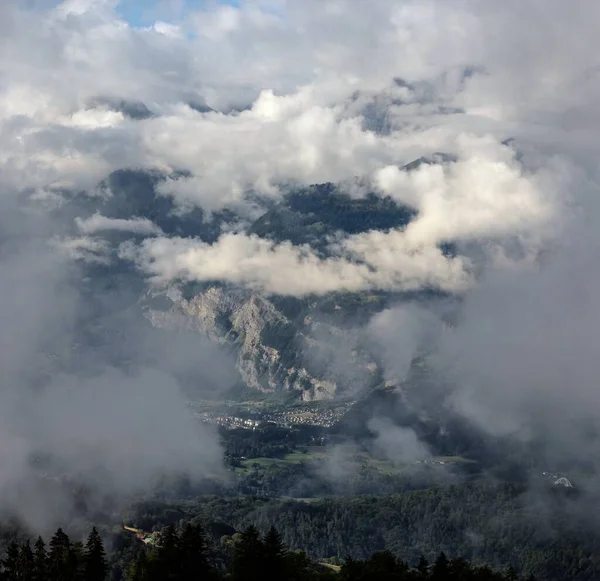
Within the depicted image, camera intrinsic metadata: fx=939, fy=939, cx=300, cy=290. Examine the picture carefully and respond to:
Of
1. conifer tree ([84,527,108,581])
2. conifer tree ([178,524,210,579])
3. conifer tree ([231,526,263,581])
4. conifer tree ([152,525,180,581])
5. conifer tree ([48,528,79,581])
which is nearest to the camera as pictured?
conifer tree ([178,524,210,579])

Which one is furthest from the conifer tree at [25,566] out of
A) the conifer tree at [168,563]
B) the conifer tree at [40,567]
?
the conifer tree at [168,563]

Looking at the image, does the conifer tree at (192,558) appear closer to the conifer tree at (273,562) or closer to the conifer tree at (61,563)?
the conifer tree at (273,562)

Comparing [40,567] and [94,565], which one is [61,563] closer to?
[40,567]

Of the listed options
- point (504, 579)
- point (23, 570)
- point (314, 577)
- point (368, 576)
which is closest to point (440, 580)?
point (368, 576)

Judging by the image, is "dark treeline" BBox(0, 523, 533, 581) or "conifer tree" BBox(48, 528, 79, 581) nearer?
"dark treeline" BBox(0, 523, 533, 581)

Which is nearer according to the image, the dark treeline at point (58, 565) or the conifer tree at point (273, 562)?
the conifer tree at point (273, 562)

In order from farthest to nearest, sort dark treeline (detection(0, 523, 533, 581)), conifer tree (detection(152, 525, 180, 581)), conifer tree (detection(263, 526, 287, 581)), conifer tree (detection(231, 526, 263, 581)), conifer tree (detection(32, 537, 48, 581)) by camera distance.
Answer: conifer tree (detection(32, 537, 48, 581))
conifer tree (detection(263, 526, 287, 581))
conifer tree (detection(231, 526, 263, 581))
dark treeline (detection(0, 523, 533, 581))
conifer tree (detection(152, 525, 180, 581))

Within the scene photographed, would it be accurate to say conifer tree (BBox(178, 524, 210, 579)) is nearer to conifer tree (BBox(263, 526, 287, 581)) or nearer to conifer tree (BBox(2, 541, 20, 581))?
conifer tree (BBox(263, 526, 287, 581))

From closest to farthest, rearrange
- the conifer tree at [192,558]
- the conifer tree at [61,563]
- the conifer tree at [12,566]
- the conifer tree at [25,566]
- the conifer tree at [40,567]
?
the conifer tree at [192,558], the conifer tree at [61,563], the conifer tree at [40,567], the conifer tree at [25,566], the conifer tree at [12,566]

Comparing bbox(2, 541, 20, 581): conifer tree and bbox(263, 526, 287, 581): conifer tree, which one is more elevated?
bbox(263, 526, 287, 581): conifer tree

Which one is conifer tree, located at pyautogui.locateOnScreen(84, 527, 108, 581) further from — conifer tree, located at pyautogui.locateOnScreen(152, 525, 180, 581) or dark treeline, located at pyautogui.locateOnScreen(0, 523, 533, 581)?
conifer tree, located at pyautogui.locateOnScreen(152, 525, 180, 581)

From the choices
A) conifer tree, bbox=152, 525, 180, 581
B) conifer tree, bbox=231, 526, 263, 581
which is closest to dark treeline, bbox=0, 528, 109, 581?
conifer tree, bbox=152, 525, 180, 581

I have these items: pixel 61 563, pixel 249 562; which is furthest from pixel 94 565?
pixel 249 562
